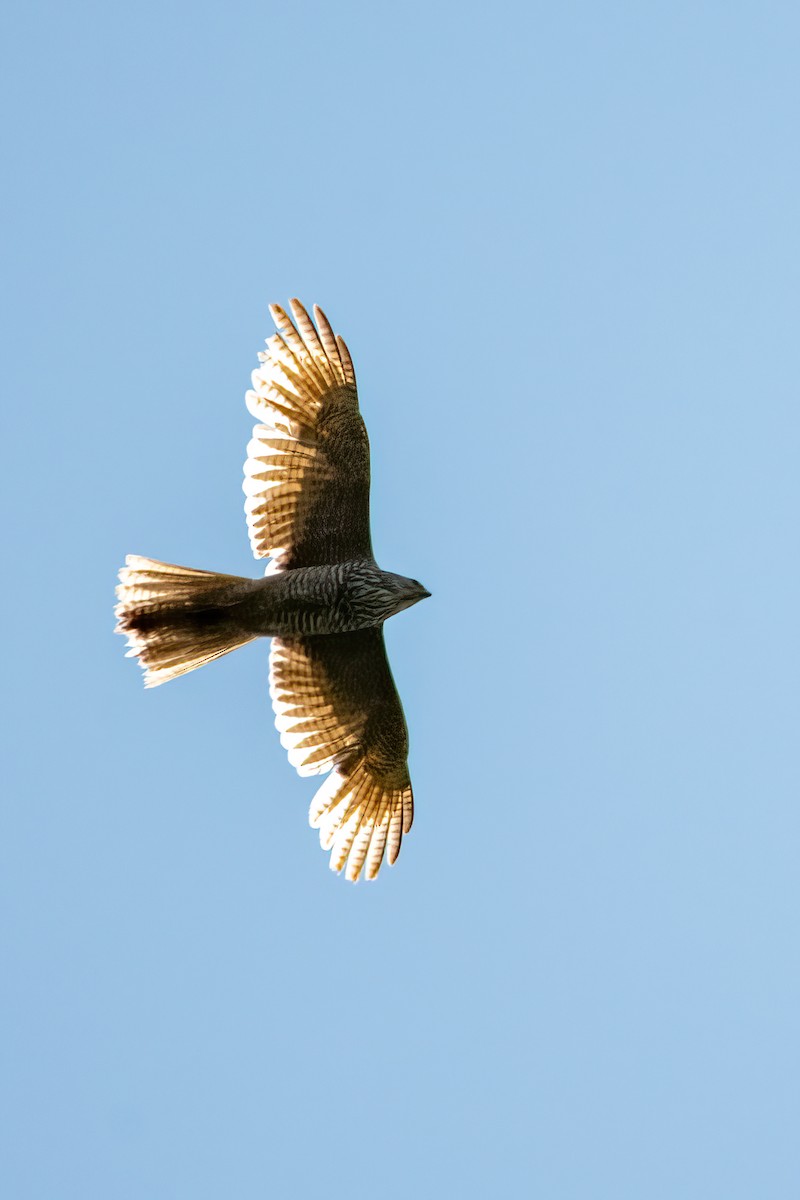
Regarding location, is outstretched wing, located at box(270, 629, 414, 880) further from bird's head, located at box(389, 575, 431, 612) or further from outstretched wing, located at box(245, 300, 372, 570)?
outstretched wing, located at box(245, 300, 372, 570)

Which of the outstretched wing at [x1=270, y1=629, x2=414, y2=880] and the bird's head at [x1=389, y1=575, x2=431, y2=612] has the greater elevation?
the bird's head at [x1=389, y1=575, x2=431, y2=612]

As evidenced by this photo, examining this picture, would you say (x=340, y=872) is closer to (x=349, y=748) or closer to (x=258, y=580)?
(x=349, y=748)

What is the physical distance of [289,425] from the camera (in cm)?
1326

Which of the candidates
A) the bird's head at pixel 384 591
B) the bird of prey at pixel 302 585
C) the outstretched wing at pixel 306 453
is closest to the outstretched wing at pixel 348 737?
the bird of prey at pixel 302 585

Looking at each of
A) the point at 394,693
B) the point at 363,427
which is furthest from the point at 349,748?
the point at 363,427

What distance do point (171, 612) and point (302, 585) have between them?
106cm

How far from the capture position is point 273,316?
517 inches

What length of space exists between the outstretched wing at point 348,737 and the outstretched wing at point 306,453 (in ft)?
2.76

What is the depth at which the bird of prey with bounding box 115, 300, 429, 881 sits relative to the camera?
12977mm

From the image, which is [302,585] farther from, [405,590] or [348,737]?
[348,737]

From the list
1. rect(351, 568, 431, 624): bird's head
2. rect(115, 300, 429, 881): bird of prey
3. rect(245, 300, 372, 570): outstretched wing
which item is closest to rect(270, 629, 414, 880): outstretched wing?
rect(115, 300, 429, 881): bird of prey

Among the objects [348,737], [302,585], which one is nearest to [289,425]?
[302,585]

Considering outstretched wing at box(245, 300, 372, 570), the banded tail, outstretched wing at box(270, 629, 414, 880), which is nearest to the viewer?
the banded tail

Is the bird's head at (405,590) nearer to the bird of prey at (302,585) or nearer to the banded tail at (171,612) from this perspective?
the bird of prey at (302,585)
